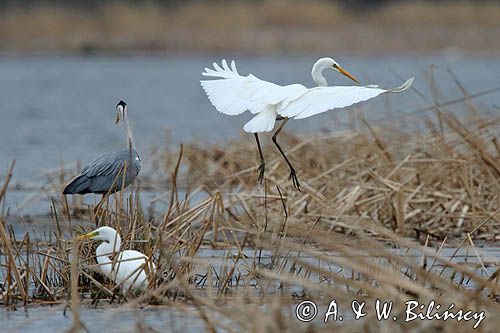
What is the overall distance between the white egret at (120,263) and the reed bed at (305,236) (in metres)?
0.05

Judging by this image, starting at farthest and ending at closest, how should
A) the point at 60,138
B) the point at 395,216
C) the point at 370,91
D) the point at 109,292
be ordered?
the point at 60,138
the point at 395,216
the point at 370,91
the point at 109,292

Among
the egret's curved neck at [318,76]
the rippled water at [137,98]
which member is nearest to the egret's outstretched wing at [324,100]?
the egret's curved neck at [318,76]

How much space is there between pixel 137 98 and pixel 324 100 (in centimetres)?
1820

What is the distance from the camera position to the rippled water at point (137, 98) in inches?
532

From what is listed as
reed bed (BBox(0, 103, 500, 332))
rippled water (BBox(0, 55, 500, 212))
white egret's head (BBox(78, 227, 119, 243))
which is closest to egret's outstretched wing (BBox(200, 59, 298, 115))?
reed bed (BBox(0, 103, 500, 332))

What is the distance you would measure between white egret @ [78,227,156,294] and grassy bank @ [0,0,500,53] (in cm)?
2274

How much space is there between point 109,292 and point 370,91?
1549 millimetres

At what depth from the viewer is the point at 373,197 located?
7297 millimetres

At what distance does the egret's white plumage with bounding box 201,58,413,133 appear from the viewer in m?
5.46

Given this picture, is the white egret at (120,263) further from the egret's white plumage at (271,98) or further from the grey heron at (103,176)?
the egret's white plumage at (271,98)

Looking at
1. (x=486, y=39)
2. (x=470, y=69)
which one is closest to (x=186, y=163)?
(x=470, y=69)

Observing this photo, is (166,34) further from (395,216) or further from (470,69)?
(395,216)

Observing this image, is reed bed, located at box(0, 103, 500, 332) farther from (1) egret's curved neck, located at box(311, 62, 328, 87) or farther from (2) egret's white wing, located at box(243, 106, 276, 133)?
(1) egret's curved neck, located at box(311, 62, 328, 87)

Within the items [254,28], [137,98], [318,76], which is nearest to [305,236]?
[318,76]
